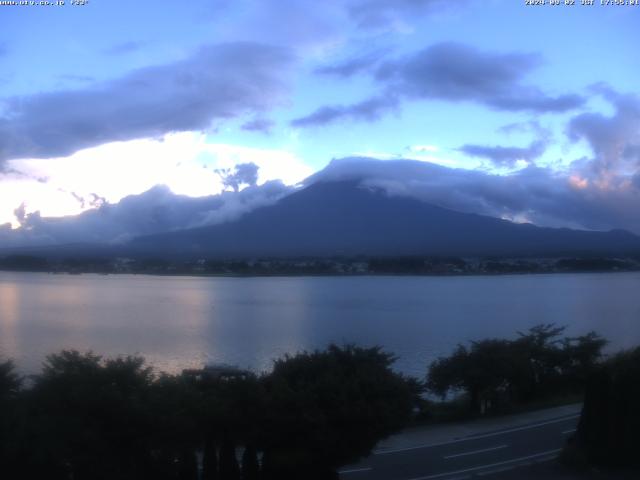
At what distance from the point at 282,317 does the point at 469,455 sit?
1060 inches

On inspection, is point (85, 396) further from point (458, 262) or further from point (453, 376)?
point (458, 262)

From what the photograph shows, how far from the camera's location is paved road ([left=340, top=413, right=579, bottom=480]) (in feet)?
31.5

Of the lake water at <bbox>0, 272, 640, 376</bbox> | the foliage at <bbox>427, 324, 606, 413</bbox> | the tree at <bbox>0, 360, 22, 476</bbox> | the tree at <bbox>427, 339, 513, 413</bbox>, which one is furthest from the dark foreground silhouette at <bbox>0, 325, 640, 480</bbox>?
the lake water at <bbox>0, 272, 640, 376</bbox>

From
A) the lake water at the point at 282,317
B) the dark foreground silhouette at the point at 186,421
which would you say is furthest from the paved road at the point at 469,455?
the lake water at the point at 282,317

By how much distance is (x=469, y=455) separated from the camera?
10648 millimetres

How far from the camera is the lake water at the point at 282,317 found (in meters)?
25.6

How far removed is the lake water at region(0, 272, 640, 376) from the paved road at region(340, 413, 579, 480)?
9125 mm

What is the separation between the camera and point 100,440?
734cm

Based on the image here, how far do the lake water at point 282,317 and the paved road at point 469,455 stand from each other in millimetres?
9125

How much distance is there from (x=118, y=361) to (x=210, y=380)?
1.48 m

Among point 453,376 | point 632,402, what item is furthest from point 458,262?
point 632,402

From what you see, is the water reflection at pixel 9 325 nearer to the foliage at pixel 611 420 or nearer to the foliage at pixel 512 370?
the foliage at pixel 512 370

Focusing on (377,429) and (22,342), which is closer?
(377,429)

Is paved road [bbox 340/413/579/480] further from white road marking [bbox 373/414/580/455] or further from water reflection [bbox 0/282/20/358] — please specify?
water reflection [bbox 0/282/20/358]
